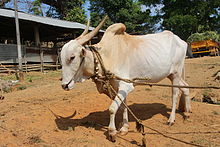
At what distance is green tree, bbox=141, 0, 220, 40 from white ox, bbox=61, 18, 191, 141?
53.2 feet

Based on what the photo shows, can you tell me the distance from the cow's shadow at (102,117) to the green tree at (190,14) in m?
15.7

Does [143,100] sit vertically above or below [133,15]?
below

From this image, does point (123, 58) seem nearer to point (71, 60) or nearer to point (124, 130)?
point (71, 60)

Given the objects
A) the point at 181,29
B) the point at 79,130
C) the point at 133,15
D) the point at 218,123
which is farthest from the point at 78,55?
the point at 133,15

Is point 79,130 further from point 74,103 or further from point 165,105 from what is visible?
point 165,105

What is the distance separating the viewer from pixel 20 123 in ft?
12.1

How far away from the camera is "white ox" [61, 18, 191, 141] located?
10.3 ft

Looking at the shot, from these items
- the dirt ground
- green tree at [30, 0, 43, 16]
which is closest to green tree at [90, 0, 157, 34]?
green tree at [30, 0, 43, 16]

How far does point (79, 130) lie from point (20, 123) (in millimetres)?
1065

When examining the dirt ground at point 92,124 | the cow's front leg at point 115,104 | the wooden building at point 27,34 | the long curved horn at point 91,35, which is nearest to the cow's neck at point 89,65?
the long curved horn at point 91,35

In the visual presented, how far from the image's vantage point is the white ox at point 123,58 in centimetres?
315

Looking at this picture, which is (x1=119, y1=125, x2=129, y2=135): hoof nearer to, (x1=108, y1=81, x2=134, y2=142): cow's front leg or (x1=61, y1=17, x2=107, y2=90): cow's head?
(x1=108, y1=81, x2=134, y2=142): cow's front leg

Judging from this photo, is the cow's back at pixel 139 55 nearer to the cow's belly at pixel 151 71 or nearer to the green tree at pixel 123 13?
the cow's belly at pixel 151 71

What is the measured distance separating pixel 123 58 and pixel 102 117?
149cm
